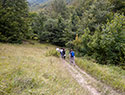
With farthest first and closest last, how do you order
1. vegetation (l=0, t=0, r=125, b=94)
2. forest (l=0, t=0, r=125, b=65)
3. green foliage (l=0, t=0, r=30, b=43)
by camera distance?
green foliage (l=0, t=0, r=30, b=43), forest (l=0, t=0, r=125, b=65), vegetation (l=0, t=0, r=125, b=94)

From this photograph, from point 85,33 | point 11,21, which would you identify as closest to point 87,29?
point 85,33

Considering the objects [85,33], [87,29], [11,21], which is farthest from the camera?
[87,29]

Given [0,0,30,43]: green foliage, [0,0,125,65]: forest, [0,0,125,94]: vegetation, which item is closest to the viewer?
[0,0,125,94]: vegetation

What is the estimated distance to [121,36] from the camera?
1412 cm

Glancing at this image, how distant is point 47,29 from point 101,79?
104ft

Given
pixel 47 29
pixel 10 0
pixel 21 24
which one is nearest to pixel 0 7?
pixel 10 0

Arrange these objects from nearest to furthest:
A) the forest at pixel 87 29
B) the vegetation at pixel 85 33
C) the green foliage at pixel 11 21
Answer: the vegetation at pixel 85 33, the forest at pixel 87 29, the green foliage at pixel 11 21

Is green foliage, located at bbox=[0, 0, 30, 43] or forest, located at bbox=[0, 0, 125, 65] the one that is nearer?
forest, located at bbox=[0, 0, 125, 65]

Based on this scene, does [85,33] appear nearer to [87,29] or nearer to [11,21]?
[87,29]

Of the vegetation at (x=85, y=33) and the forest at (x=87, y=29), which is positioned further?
the forest at (x=87, y=29)

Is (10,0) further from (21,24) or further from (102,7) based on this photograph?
(102,7)

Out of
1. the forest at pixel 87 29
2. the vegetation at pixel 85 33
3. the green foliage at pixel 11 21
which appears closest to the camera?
the vegetation at pixel 85 33

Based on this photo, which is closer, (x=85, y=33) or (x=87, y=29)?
(x=85, y=33)

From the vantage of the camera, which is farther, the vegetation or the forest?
the forest
